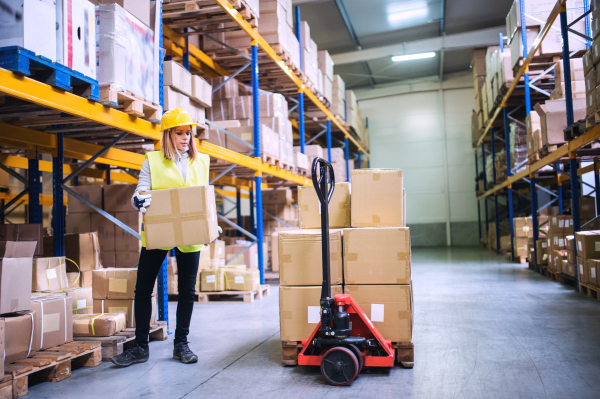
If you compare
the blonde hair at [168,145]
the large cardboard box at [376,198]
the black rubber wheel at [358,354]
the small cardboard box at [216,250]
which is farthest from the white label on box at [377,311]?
the small cardboard box at [216,250]

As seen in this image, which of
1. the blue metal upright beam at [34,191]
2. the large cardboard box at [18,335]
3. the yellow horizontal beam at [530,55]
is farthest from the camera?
the yellow horizontal beam at [530,55]

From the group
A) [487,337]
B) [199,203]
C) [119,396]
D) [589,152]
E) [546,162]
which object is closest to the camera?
[119,396]

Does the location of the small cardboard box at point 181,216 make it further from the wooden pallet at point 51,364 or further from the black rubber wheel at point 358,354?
the black rubber wheel at point 358,354

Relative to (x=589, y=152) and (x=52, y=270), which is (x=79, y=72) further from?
(x=589, y=152)

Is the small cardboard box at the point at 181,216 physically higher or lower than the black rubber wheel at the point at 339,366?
higher

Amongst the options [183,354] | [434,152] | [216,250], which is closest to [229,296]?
[216,250]

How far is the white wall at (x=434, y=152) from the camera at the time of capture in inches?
765

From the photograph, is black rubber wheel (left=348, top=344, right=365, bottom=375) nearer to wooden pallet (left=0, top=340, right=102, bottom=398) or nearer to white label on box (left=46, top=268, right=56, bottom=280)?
wooden pallet (left=0, top=340, right=102, bottom=398)

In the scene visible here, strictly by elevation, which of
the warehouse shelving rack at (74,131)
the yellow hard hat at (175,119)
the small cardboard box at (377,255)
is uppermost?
the warehouse shelving rack at (74,131)

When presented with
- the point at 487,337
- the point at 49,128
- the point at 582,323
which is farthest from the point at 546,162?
the point at 49,128

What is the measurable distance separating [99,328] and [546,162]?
7780 millimetres

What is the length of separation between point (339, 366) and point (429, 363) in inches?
32.8

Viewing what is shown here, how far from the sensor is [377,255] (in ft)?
11.2

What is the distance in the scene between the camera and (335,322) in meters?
3.16
